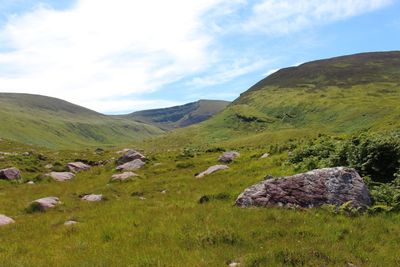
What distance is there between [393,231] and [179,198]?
41.3 ft

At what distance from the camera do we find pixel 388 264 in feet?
34.7

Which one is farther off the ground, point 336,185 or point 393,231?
point 336,185

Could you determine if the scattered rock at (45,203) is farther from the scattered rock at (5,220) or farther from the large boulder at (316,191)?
the large boulder at (316,191)

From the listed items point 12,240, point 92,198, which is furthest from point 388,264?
point 92,198

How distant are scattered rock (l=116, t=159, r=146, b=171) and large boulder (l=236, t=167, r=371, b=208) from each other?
28.1m

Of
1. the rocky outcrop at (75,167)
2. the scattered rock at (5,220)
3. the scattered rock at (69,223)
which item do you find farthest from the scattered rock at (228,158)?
the scattered rock at (69,223)

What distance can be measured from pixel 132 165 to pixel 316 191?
31391 mm

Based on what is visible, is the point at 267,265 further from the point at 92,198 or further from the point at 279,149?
the point at 279,149

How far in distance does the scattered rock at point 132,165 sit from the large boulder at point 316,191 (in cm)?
2811

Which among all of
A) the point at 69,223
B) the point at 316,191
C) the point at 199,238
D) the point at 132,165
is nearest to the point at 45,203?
the point at 69,223

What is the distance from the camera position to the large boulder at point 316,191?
16219mm

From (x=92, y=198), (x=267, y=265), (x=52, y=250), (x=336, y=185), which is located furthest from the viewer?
(x=92, y=198)

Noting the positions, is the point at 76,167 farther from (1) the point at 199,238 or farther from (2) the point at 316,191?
(1) the point at 199,238

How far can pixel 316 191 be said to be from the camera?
1664cm
